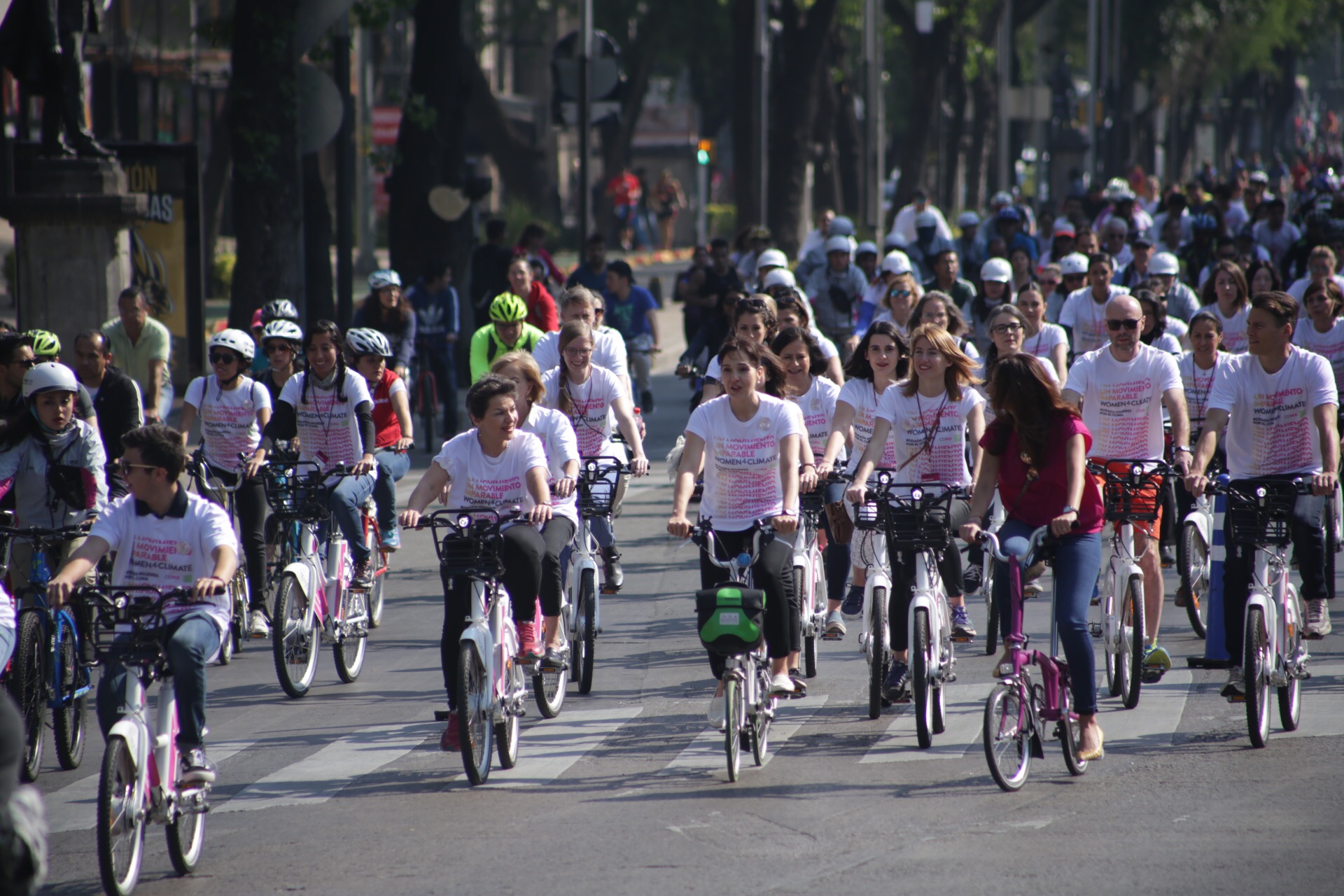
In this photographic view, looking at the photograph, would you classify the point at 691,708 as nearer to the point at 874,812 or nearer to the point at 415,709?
the point at 415,709

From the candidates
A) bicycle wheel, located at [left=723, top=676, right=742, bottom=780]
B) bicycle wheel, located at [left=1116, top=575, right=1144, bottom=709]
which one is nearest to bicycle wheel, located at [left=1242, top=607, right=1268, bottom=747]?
bicycle wheel, located at [left=1116, top=575, right=1144, bottom=709]

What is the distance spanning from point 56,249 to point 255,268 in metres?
2.00

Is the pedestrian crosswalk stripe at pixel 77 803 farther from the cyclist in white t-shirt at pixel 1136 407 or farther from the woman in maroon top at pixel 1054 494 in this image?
the cyclist in white t-shirt at pixel 1136 407

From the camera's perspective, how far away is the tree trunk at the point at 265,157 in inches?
675

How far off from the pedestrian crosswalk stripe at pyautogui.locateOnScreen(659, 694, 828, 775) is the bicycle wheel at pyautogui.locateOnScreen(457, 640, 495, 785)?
29.4 inches

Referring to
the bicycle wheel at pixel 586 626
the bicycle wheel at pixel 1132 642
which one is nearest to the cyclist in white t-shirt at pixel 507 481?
the bicycle wheel at pixel 586 626

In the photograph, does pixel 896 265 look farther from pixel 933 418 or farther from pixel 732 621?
pixel 732 621

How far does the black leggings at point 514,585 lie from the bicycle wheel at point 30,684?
170 centimetres

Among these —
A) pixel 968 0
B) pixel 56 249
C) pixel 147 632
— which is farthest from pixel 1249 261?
pixel 968 0

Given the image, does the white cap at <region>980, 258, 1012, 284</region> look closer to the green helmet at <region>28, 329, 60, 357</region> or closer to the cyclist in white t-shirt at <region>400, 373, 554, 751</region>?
the cyclist in white t-shirt at <region>400, 373, 554, 751</region>

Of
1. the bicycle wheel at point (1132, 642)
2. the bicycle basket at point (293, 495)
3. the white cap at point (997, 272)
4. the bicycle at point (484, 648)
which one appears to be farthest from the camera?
the white cap at point (997, 272)

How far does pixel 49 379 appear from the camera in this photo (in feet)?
→ 27.9

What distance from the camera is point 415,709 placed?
28.9 ft

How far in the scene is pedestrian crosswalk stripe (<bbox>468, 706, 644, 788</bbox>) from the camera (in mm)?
7527
